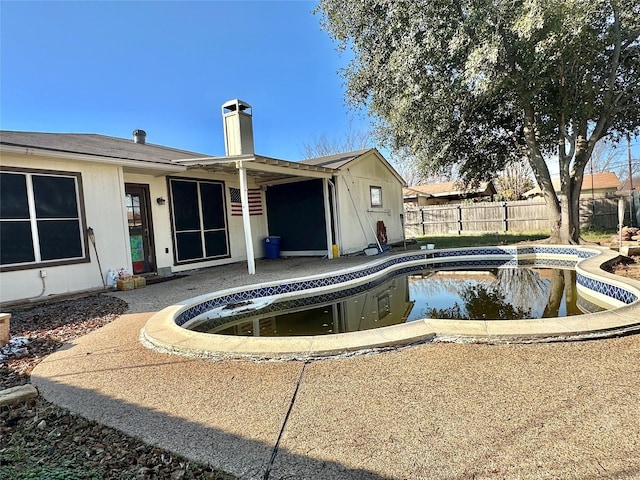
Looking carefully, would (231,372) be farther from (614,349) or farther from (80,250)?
(80,250)

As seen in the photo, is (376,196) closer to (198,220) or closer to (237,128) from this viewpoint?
(237,128)

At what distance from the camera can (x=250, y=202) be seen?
36.5ft

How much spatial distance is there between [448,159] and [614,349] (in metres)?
9.97

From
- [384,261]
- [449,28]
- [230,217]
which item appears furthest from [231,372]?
[449,28]

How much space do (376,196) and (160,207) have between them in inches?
302

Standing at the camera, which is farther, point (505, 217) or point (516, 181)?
point (516, 181)

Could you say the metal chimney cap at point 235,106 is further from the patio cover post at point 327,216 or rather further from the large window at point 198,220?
the patio cover post at point 327,216

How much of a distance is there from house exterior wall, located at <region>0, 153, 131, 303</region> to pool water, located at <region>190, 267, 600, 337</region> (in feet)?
10.2

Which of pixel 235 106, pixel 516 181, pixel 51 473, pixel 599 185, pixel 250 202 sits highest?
pixel 235 106

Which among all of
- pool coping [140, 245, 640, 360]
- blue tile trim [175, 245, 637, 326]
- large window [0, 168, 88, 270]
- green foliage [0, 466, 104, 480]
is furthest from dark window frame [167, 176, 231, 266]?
green foliage [0, 466, 104, 480]

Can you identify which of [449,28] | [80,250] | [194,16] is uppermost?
[194,16]

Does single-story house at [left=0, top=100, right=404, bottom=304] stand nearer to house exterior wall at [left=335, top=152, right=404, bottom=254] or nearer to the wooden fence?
house exterior wall at [left=335, top=152, right=404, bottom=254]

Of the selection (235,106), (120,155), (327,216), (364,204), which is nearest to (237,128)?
(235,106)

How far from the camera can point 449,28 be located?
831 cm
